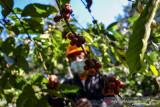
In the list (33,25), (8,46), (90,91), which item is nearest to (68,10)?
(33,25)

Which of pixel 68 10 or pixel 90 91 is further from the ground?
pixel 68 10

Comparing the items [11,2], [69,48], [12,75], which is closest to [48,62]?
[69,48]

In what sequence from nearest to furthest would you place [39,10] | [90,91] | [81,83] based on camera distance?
[39,10], [90,91], [81,83]

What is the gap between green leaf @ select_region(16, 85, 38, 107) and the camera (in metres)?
1.06

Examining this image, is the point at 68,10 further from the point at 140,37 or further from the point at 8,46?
the point at 8,46

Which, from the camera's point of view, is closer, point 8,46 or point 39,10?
point 39,10

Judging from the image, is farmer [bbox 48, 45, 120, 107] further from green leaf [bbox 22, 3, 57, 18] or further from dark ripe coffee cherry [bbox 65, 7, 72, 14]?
dark ripe coffee cherry [bbox 65, 7, 72, 14]

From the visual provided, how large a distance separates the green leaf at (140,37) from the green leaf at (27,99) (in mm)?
872

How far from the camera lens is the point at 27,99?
3.60ft

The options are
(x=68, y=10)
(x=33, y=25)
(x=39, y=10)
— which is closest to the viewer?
(x=68, y=10)

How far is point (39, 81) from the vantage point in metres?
1.28

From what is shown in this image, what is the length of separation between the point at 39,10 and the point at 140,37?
832 mm

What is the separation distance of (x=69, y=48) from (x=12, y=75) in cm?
129

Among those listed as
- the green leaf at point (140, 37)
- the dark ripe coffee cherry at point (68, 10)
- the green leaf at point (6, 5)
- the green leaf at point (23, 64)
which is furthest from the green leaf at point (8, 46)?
the green leaf at point (140, 37)
